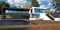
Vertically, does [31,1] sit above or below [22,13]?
above

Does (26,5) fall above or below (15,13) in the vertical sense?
above

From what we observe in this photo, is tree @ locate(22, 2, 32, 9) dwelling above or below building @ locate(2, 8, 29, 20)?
above

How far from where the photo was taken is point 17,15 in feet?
60.1

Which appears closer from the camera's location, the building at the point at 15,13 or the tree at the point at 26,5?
the building at the point at 15,13

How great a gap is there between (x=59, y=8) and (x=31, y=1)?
3461 millimetres

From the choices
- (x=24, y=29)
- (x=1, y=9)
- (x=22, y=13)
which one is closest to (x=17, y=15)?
(x=22, y=13)

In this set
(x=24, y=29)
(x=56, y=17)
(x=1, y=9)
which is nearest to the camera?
(x=24, y=29)

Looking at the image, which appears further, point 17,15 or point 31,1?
point 31,1

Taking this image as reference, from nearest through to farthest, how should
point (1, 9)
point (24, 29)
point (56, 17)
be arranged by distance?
point (24, 29) < point (56, 17) < point (1, 9)

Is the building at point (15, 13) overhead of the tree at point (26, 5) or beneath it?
beneath

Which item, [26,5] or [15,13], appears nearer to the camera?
[15,13]

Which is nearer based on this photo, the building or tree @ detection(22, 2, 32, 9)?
the building

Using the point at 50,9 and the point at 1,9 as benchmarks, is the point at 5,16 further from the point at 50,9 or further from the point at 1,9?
the point at 50,9

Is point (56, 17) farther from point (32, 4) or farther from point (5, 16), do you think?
point (5, 16)
